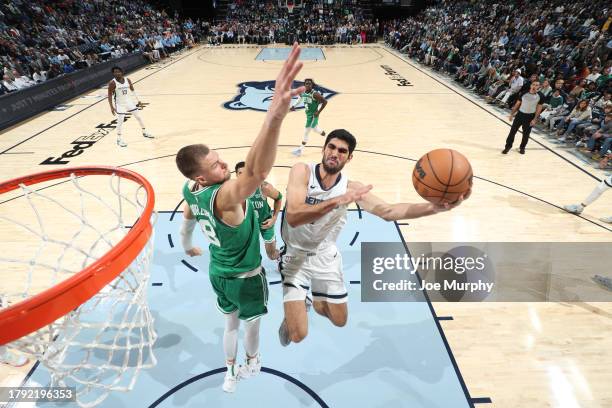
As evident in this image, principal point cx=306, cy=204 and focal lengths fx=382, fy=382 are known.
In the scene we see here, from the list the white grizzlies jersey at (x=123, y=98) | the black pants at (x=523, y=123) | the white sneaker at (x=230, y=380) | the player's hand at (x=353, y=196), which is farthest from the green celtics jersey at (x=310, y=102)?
the white sneaker at (x=230, y=380)

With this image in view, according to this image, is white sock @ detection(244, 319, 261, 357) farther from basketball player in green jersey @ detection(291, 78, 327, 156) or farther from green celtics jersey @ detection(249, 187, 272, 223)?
basketball player in green jersey @ detection(291, 78, 327, 156)

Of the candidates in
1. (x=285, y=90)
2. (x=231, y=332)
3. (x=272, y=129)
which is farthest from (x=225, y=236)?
(x=285, y=90)

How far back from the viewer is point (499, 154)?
314 inches

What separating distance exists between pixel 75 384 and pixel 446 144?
788 cm

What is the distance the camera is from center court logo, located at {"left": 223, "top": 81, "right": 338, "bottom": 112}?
11.4 metres

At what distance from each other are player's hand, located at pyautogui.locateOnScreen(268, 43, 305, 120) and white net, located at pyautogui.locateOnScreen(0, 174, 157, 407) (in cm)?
128

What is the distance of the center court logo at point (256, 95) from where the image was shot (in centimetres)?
1140

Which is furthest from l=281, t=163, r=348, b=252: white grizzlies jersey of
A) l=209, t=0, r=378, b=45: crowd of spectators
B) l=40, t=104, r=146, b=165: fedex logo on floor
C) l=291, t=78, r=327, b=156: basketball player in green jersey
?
l=209, t=0, r=378, b=45: crowd of spectators

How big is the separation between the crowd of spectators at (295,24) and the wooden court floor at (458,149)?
524 inches

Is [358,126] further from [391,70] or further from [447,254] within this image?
[391,70]

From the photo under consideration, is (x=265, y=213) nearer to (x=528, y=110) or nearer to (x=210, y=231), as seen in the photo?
Result: (x=210, y=231)

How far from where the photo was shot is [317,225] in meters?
3.18

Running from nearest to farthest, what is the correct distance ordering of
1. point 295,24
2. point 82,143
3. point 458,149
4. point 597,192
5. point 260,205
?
point 260,205 < point 597,192 < point 458,149 < point 82,143 < point 295,24

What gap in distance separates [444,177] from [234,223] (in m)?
1.58
